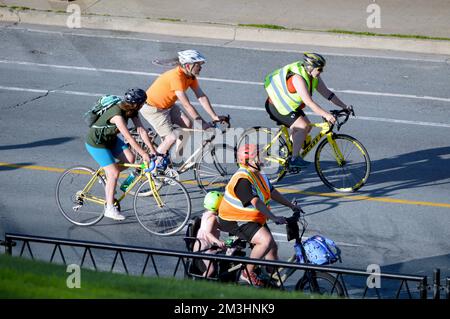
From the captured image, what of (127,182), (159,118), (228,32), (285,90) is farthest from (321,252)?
(228,32)

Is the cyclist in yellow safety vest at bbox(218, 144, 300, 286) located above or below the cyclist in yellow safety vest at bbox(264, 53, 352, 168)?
below

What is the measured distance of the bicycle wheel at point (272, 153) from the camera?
14500 millimetres

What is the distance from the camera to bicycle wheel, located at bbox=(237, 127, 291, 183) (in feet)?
47.6

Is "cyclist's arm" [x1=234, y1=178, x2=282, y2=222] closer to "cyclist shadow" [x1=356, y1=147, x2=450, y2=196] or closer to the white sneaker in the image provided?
the white sneaker

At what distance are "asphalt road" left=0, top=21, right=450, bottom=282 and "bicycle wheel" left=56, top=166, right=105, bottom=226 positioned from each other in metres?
0.19

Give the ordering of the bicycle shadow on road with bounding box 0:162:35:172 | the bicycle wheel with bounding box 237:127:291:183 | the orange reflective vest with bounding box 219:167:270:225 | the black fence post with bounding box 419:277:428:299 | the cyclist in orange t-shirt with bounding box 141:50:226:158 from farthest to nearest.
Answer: the bicycle shadow on road with bounding box 0:162:35:172 < the bicycle wheel with bounding box 237:127:291:183 < the cyclist in orange t-shirt with bounding box 141:50:226:158 < the orange reflective vest with bounding box 219:167:270:225 < the black fence post with bounding box 419:277:428:299

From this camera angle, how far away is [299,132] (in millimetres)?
14258

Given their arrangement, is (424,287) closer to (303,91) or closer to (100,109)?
(303,91)

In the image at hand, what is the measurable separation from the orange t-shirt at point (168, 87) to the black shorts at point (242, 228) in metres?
3.46

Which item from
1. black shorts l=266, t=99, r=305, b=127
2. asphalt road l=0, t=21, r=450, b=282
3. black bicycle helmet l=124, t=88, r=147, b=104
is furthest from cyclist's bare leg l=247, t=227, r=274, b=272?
black shorts l=266, t=99, r=305, b=127

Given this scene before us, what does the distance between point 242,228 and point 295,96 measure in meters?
3.71

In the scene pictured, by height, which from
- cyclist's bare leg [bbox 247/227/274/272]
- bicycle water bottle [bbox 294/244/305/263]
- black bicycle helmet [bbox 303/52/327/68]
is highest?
black bicycle helmet [bbox 303/52/327/68]
